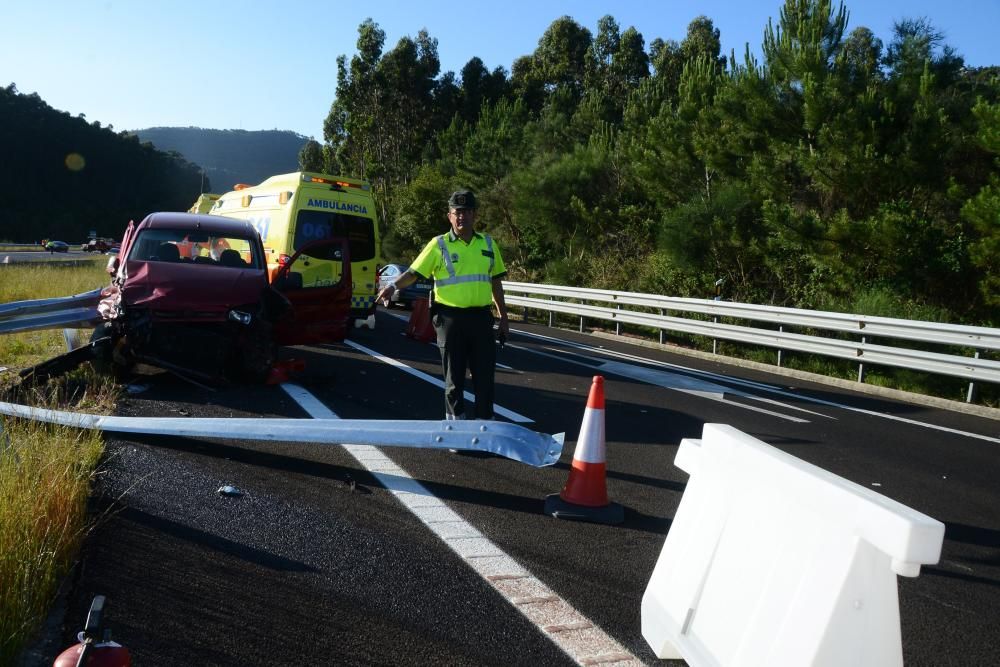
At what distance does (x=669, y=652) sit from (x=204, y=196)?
24134 mm

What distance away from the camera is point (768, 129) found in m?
19.3

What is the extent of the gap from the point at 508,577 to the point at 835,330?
434 inches

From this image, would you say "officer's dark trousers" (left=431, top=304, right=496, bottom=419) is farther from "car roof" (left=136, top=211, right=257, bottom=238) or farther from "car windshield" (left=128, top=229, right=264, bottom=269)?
"car roof" (left=136, top=211, right=257, bottom=238)

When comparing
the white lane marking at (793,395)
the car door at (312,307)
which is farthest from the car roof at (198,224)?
the white lane marking at (793,395)

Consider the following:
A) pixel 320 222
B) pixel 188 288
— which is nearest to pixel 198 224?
pixel 188 288

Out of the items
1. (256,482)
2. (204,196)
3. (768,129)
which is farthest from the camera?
(204,196)

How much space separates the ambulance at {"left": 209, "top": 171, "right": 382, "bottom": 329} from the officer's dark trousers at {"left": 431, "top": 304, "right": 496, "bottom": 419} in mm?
7259

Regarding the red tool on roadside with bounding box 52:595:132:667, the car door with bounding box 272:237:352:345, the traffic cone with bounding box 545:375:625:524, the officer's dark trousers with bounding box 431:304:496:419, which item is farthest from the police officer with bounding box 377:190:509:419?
the red tool on roadside with bounding box 52:595:132:667

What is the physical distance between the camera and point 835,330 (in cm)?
1332

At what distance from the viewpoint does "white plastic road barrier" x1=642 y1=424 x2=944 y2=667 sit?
2.00 m

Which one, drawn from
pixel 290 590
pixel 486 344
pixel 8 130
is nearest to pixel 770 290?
pixel 486 344

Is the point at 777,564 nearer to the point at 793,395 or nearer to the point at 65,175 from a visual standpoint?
the point at 793,395

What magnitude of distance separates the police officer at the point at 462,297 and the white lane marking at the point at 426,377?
125 cm

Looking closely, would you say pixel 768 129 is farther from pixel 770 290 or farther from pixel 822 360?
pixel 822 360
